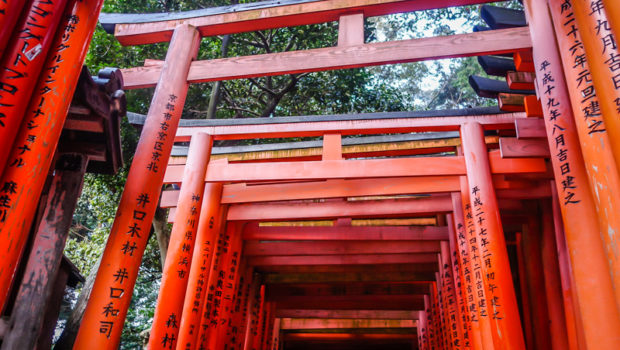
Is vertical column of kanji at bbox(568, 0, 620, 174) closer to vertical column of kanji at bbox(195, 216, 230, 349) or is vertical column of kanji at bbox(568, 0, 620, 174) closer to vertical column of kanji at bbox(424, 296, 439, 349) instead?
vertical column of kanji at bbox(195, 216, 230, 349)

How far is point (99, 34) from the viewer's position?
1012cm

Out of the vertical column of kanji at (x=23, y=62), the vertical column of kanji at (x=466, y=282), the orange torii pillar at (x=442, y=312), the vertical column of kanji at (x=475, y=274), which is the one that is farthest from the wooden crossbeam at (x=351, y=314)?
the vertical column of kanji at (x=23, y=62)

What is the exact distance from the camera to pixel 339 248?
8258mm

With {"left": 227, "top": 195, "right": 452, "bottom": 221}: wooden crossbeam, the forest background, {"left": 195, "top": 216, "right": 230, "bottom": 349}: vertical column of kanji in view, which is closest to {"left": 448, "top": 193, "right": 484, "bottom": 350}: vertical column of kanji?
{"left": 227, "top": 195, "right": 452, "bottom": 221}: wooden crossbeam

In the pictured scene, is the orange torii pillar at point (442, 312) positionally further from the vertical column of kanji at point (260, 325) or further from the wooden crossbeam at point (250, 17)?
the wooden crossbeam at point (250, 17)

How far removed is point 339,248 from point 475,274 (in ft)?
9.87

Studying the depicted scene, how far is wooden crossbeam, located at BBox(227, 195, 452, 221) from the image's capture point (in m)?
6.90

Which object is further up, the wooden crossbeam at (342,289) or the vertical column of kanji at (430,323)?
the wooden crossbeam at (342,289)

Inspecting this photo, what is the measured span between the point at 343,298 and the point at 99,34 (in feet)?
27.5

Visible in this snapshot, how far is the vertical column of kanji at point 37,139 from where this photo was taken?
245 cm

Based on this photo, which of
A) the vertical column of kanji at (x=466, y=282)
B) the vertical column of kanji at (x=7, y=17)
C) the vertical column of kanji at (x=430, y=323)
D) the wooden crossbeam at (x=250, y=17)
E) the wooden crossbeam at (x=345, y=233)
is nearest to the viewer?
the vertical column of kanji at (x=7, y=17)

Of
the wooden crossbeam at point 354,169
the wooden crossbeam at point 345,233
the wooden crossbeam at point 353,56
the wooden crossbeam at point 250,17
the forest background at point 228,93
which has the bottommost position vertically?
the wooden crossbeam at point 345,233

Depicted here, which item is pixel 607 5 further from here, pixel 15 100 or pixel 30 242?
pixel 30 242

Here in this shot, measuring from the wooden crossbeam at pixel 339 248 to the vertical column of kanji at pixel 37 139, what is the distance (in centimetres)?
586
